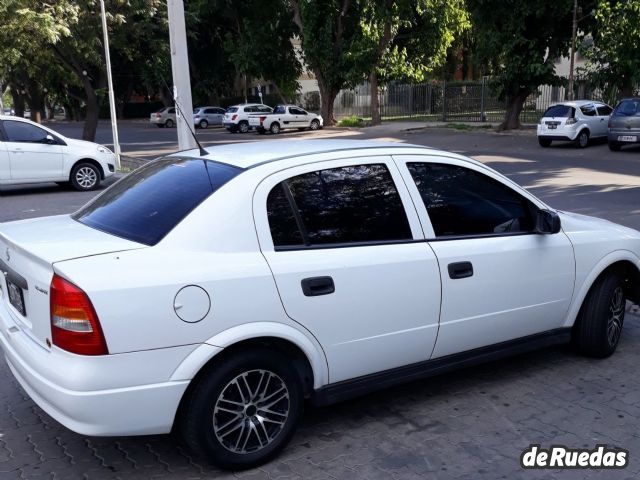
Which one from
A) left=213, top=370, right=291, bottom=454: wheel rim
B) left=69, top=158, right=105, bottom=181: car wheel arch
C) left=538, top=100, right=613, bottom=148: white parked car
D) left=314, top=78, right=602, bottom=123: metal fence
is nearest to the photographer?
left=213, top=370, right=291, bottom=454: wheel rim

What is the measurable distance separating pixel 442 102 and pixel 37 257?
38.3m

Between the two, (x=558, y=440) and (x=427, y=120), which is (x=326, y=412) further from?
(x=427, y=120)

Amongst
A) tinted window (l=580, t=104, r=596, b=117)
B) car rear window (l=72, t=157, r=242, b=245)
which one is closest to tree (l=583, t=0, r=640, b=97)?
tinted window (l=580, t=104, r=596, b=117)

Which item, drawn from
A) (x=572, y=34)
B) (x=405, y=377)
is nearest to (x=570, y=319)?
(x=405, y=377)

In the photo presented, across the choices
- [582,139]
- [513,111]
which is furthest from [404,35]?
[582,139]

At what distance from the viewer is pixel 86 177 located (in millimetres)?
14406

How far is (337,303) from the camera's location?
3.57 meters

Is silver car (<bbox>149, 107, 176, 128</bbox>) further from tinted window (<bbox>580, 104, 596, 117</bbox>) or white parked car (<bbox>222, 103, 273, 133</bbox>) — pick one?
tinted window (<bbox>580, 104, 596, 117</bbox>)

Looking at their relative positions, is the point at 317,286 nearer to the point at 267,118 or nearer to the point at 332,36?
the point at 267,118

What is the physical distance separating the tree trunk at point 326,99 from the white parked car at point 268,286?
110ft

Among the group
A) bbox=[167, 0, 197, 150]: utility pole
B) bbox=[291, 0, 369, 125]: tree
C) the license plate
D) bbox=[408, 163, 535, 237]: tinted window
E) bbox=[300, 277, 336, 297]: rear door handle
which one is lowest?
the license plate

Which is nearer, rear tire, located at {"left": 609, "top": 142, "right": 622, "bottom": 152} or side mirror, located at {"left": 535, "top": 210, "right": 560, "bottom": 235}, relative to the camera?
side mirror, located at {"left": 535, "top": 210, "right": 560, "bottom": 235}

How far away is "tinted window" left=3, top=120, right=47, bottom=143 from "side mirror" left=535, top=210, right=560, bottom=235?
1187 centimetres

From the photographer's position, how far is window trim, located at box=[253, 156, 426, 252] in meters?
3.48
